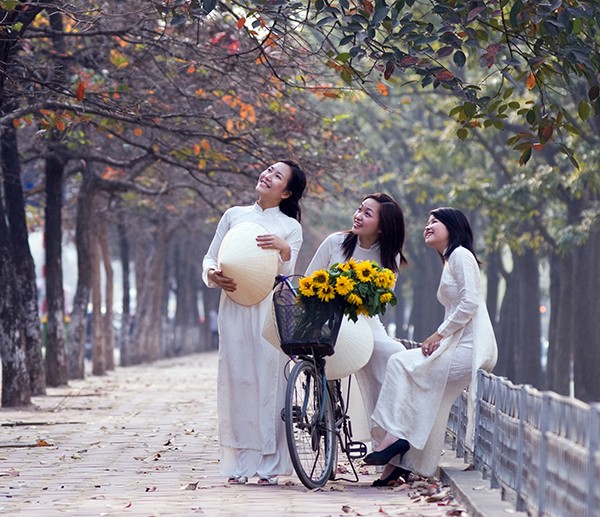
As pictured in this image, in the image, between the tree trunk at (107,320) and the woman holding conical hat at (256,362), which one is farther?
the tree trunk at (107,320)

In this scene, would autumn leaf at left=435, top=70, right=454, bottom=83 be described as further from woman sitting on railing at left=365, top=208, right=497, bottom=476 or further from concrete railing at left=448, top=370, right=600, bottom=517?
concrete railing at left=448, top=370, right=600, bottom=517

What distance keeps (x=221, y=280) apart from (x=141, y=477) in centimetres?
178

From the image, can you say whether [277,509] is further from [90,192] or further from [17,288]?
[90,192]

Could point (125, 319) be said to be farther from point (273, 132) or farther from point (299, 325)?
point (299, 325)

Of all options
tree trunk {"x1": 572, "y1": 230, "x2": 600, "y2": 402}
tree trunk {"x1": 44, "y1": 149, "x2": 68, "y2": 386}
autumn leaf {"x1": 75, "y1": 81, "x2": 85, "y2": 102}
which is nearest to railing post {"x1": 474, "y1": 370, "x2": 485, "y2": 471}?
autumn leaf {"x1": 75, "y1": 81, "x2": 85, "y2": 102}

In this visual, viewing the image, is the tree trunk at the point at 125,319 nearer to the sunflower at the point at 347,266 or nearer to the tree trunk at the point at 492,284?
the tree trunk at the point at 492,284

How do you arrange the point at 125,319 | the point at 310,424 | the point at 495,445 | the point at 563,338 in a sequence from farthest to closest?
1. the point at 125,319
2. the point at 563,338
3. the point at 310,424
4. the point at 495,445

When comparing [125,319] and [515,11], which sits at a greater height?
[515,11]

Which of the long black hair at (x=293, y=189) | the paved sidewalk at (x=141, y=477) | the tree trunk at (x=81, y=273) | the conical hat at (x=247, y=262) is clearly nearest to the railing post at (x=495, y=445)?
the paved sidewalk at (x=141, y=477)

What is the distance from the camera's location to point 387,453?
9773mm

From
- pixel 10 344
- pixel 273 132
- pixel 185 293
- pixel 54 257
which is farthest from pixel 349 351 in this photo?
pixel 185 293

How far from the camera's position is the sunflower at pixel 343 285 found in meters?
9.44

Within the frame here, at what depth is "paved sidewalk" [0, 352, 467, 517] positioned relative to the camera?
339 inches

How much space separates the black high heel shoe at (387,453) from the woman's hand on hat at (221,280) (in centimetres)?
145
